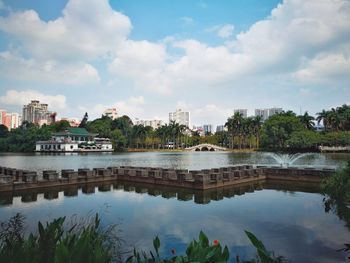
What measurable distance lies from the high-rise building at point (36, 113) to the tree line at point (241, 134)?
213 ft

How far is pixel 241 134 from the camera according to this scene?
9638 cm

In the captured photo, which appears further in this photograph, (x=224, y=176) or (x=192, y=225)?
(x=224, y=176)

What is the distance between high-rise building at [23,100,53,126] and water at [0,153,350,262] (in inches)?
7007

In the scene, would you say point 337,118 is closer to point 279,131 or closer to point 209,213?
point 279,131

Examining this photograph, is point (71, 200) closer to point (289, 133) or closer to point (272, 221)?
point (272, 221)

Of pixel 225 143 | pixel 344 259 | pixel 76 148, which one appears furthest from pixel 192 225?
pixel 225 143

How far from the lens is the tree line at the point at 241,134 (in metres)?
70.6

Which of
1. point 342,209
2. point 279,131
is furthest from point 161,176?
point 279,131

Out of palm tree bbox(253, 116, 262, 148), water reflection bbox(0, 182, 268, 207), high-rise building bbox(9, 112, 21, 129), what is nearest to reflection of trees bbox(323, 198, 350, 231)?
water reflection bbox(0, 182, 268, 207)

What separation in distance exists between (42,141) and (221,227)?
9145cm

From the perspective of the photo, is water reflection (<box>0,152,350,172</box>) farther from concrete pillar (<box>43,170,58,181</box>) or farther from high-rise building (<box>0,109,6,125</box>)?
high-rise building (<box>0,109,6,125</box>)

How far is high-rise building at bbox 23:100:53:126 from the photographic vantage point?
572 feet

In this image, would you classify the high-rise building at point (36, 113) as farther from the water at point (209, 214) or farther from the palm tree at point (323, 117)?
the water at point (209, 214)

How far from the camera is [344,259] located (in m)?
6.29
